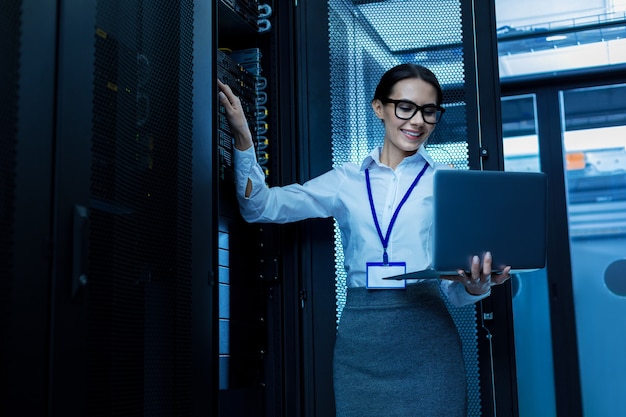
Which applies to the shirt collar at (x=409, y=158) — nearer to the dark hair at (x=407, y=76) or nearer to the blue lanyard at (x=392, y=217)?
the blue lanyard at (x=392, y=217)

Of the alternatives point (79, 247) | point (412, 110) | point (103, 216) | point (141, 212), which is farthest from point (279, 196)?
point (79, 247)

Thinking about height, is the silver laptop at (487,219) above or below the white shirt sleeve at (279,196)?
below

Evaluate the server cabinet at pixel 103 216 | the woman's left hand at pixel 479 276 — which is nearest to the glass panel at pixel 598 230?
the woman's left hand at pixel 479 276

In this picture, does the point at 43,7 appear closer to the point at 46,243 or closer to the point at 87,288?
the point at 46,243

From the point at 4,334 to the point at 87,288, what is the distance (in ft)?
0.74

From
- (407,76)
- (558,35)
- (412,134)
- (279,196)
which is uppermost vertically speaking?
(558,35)

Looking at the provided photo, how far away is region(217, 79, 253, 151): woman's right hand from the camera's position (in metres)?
2.32

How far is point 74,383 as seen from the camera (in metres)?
1.41

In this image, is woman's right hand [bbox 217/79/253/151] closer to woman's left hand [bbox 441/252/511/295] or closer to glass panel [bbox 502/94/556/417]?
woman's left hand [bbox 441/252/511/295]

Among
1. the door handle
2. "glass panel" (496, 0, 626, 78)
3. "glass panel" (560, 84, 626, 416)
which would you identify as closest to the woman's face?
the door handle

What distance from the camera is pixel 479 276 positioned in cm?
202

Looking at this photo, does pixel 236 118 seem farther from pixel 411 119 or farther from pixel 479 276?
pixel 479 276

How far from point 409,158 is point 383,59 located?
0.50m

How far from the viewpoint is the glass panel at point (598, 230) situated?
5.25m
